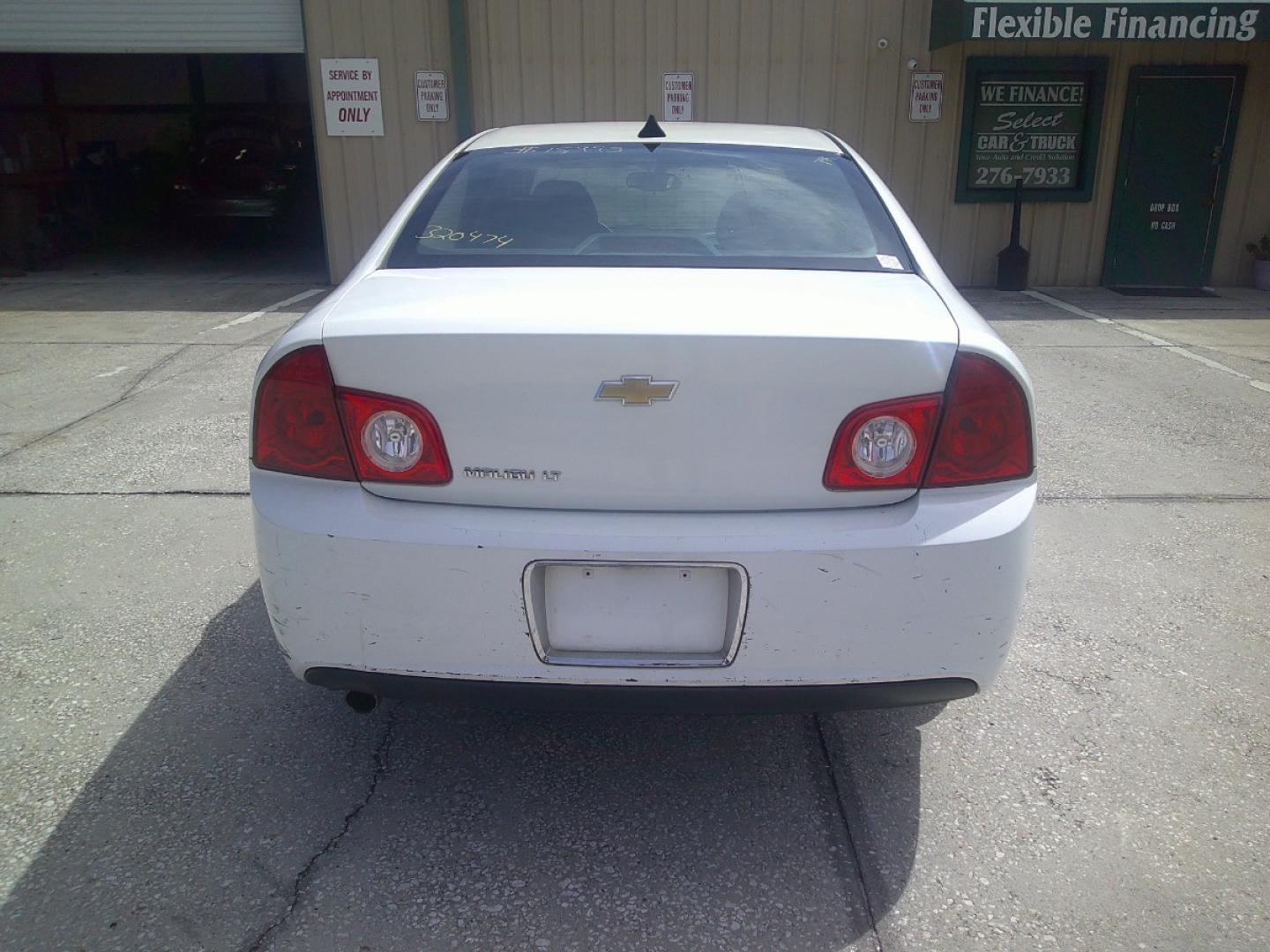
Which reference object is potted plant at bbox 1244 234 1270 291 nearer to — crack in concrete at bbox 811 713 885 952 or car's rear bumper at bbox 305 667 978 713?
crack in concrete at bbox 811 713 885 952

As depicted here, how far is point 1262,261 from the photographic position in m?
11.0

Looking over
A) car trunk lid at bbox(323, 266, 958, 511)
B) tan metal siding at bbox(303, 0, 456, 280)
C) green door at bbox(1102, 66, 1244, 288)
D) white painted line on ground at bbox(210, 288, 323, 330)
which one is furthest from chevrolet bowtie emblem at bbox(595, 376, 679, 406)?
green door at bbox(1102, 66, 1244, 288)

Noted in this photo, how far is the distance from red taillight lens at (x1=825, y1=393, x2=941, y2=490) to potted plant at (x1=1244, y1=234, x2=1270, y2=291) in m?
11.1

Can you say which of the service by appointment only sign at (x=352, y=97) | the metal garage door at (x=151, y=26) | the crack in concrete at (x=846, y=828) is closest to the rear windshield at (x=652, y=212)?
→ the crack in concrete at (x=846, y=828)

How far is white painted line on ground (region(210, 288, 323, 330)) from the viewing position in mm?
8680

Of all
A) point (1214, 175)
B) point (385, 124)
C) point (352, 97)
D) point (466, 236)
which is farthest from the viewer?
point (1214, 175)

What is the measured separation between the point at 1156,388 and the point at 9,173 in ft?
41.6

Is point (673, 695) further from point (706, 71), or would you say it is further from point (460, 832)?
point (706, 71)

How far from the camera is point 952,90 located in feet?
34.9

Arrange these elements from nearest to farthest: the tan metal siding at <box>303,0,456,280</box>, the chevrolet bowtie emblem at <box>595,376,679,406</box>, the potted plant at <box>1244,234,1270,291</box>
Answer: the chevrolet bowtie emblem at <box>595,376,679,406</box>, the tan metal siding at <box>303,0,456,280</box>, the potted plant at <box>1244,234,1270,291</box>

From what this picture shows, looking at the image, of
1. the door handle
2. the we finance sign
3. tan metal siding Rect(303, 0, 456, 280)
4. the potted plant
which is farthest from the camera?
the potted plant

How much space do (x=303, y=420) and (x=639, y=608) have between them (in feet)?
2.64

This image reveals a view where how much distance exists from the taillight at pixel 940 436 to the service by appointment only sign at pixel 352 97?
31.8 ft

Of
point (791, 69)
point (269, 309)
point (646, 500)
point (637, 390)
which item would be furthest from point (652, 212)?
point (791, 69)
